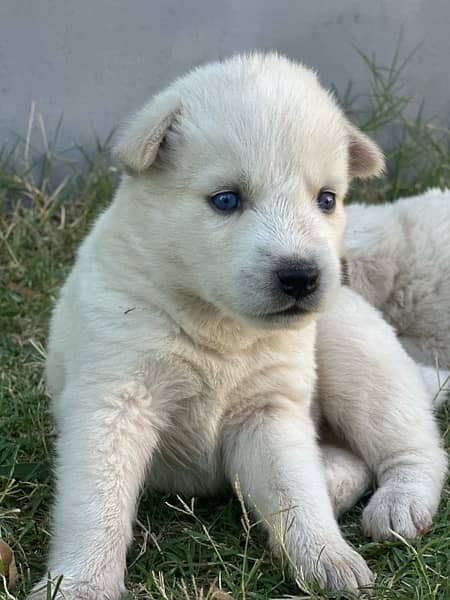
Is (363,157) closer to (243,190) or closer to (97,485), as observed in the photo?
(243,190)

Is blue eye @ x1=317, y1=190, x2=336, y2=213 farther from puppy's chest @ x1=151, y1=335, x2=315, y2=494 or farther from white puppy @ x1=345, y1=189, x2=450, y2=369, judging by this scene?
white puppy @ x1=345, y1=189, x2=450, y2=369

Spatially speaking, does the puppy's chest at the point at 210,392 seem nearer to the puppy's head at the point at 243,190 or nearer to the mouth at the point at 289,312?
the puppy's head at the point at 243,190

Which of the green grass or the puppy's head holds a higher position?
the puppy's head

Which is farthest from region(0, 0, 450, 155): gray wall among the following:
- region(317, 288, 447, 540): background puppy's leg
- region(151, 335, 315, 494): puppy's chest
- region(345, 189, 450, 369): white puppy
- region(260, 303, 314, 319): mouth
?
region(260, 303, 314, 319): mouth

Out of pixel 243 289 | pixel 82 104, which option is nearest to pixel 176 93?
pixel 243 289

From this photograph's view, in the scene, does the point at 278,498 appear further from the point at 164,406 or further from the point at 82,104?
the point at 82,104

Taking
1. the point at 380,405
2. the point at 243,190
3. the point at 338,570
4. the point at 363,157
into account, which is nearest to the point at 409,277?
the point at 380,405
